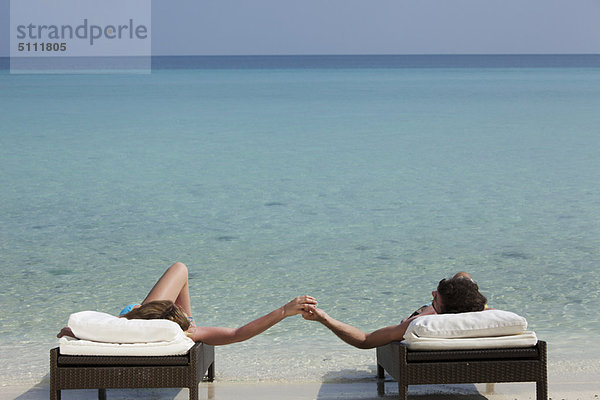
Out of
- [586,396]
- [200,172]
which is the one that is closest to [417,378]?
[586,396]

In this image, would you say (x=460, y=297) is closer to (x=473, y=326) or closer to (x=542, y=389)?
(x=473, y=326)

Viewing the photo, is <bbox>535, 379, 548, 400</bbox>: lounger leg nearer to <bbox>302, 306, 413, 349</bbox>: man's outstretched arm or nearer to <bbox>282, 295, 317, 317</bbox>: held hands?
<bbox>302, 306, 413, 349</bbox>: man's outstretched arm

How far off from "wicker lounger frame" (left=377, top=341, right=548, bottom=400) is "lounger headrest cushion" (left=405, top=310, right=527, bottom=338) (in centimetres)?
8

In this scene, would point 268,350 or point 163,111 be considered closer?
point 268,350

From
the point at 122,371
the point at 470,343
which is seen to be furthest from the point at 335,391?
the point at 122,371

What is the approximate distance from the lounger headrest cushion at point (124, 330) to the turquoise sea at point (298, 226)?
3.87 feet

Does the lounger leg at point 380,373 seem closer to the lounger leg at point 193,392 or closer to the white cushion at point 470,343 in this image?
the white cushion at point 470,343

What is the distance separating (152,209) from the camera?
11758mm

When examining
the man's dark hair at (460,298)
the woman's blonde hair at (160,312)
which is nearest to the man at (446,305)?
the man's dark hair at (460,298)

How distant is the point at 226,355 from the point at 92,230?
203 inches

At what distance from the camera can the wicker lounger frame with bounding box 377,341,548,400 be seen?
3537 millimetres

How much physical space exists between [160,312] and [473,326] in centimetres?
145

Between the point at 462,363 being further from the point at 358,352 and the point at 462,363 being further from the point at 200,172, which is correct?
the point at 200,172

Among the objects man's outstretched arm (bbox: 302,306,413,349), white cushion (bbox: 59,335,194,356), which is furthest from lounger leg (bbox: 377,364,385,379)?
white cushion (bbox: 59,335,194,356)
